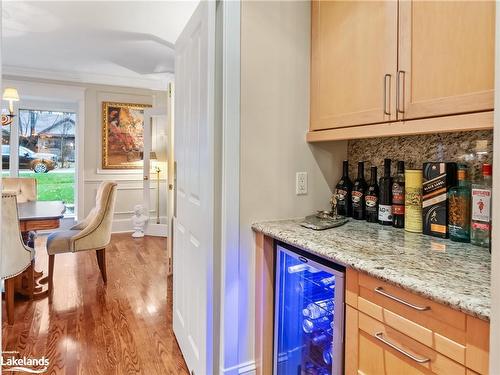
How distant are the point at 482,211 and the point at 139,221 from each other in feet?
15.8

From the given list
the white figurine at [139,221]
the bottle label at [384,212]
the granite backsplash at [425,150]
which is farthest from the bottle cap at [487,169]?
the white figurine at [139,221]

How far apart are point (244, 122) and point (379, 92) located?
0.63 metres

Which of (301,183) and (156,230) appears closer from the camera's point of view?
(301,183)

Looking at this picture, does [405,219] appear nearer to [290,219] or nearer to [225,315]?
[290,219]

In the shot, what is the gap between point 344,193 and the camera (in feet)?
6.07

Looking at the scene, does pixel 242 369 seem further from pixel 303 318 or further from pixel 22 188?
pixel 22 188

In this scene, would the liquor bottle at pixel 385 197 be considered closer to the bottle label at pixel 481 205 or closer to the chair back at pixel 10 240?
the bottle label at pixel 481 205

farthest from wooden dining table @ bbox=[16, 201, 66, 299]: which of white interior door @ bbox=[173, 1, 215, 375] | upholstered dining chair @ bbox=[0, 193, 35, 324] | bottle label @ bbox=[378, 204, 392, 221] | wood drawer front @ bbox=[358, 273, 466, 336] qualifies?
wood drawer front @ bbox=[358, 273, 466, 336]

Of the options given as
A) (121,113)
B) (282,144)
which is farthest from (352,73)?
(121,113)

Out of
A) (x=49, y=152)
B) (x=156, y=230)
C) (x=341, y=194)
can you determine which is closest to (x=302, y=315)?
(x=341, y=194)

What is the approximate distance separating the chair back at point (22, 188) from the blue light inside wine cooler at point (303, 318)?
11.1 feet

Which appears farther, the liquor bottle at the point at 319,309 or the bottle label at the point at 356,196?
the bottle label at the point at 356,196

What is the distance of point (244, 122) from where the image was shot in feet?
5.39

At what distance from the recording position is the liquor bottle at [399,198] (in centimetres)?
158
